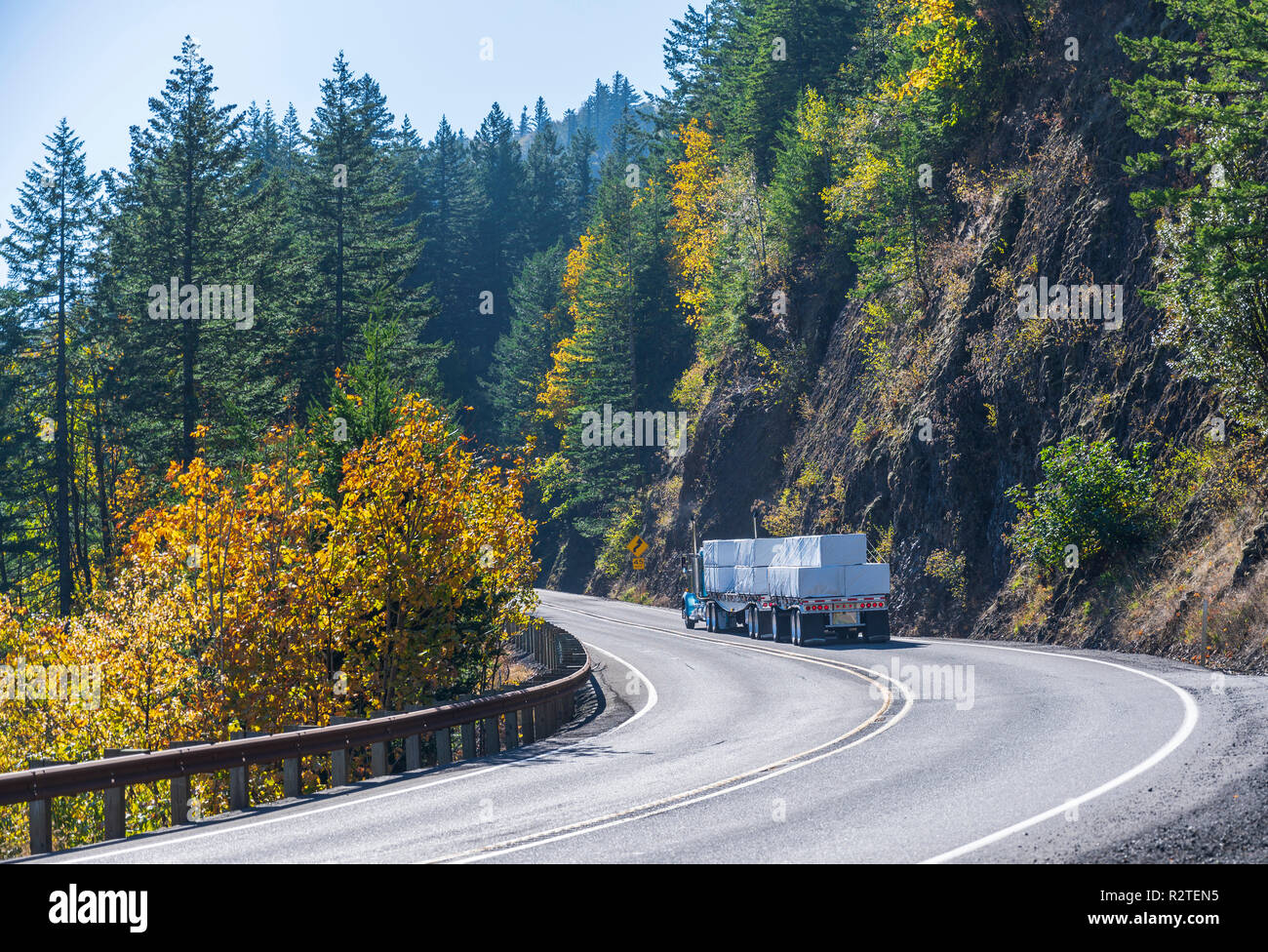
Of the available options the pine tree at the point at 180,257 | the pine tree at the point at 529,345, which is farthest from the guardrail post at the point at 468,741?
the pine tree at the point at 529,345

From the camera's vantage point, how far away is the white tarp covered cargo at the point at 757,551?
34375 millimetres

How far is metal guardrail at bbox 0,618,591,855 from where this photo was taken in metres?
10.2

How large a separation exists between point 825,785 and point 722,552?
27858mm

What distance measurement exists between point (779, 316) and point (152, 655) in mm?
39763

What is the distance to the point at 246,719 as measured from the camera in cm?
2166

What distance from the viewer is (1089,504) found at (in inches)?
1082

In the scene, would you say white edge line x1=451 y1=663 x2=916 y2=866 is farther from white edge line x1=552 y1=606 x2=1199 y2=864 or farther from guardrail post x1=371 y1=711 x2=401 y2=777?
guardrail post x1=371 y1=711 x2=401 y2=777

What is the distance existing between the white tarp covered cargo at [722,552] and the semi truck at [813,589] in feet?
3.27

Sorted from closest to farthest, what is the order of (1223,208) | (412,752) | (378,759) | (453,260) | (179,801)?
(179,801), (378,759), (412,752), (1223,208), (453,260)

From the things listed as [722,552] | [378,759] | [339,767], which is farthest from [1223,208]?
[339,767]

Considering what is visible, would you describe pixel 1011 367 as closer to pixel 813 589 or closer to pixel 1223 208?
pixel 813 589

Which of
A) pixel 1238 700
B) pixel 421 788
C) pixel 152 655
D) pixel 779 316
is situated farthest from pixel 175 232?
pixel 1238 700

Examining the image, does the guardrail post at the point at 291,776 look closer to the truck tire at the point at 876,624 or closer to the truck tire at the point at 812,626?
the truck tire at the point at 812,626
